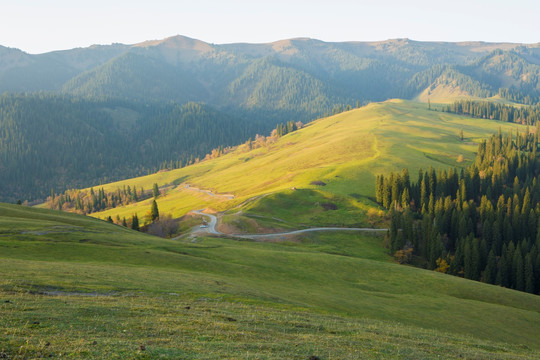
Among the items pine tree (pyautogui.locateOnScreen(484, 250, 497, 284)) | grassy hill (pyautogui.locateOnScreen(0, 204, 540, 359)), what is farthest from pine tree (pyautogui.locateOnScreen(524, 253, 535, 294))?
grassy hill (pyautogui.locateOnScreen(0, 204, 540, 359))

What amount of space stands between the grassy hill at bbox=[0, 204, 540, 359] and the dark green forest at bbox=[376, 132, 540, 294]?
34.2 m

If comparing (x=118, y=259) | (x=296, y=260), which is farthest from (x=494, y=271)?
(x=118, y=259)

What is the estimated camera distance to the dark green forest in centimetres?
11444

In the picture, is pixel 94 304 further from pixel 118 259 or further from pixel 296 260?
pixel 296 260

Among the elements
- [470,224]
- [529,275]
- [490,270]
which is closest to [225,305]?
[490,270]

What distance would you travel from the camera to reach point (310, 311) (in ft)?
155

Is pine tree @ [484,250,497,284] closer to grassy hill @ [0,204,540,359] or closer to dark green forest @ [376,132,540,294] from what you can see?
dark green forest @ [376,132,540,294]

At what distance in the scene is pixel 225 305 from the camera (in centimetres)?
4247

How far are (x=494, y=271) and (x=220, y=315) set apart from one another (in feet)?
338

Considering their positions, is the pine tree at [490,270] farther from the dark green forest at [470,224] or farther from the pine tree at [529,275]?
the pine tree at [529,275]

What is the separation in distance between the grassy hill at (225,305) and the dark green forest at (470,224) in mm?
34184

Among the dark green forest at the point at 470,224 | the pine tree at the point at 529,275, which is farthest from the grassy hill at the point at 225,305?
the dark green forest at the point at 470,224

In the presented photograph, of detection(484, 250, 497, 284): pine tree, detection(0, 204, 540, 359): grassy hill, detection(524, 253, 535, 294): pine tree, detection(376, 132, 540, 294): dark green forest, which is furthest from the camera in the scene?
detection(376, 132, 540, 294): dark green forest

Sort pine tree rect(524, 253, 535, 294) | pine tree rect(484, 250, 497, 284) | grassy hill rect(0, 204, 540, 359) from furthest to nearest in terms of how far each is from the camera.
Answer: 1. pine tree rect(484, 250, 497, 284)
2. pine tree rect(524, 253, 535, 294)
3. grassy hill rect(0, 204, 540, 359)
